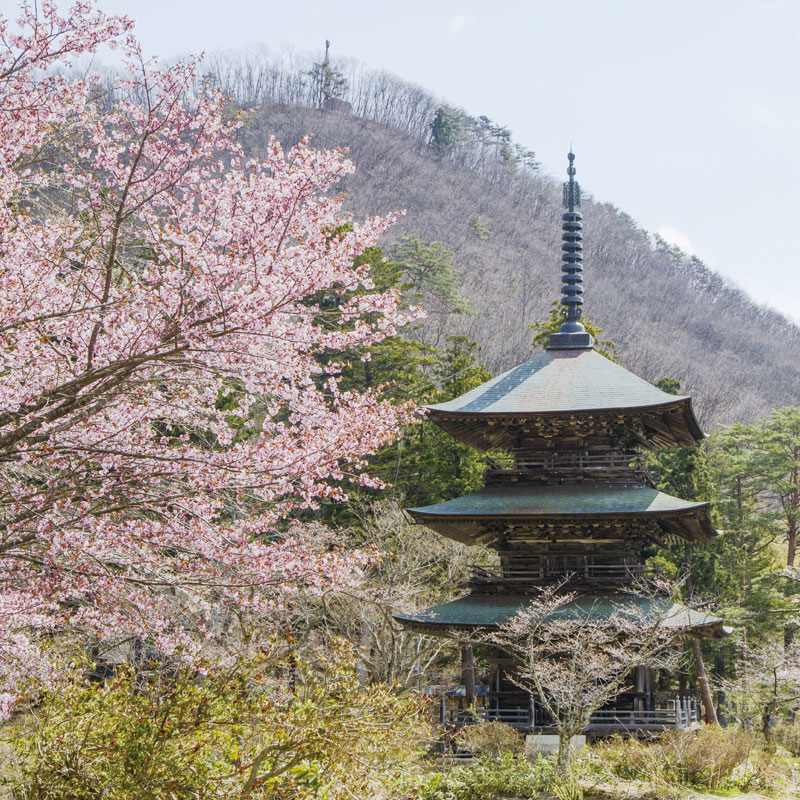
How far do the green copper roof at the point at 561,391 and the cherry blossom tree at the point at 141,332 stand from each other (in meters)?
9.48

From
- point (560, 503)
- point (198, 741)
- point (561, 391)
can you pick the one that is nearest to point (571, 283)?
point (561, 391)

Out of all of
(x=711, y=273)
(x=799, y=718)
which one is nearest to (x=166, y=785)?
(x=799, y=718)

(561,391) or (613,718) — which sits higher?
(561,391)

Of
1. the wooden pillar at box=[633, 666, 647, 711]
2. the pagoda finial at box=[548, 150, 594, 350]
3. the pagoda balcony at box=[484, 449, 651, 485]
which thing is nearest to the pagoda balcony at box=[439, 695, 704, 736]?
the wooden pillar at box=[633, 666, 647, 711]

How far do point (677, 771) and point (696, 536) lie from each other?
5.42 meters

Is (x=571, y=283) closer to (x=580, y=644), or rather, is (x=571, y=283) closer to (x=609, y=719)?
(x=580, y=644)

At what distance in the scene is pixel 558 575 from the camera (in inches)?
651

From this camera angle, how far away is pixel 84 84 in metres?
7.36

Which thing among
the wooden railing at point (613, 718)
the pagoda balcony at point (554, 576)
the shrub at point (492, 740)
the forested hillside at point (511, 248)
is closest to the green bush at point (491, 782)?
the shrub at point (492, 740)

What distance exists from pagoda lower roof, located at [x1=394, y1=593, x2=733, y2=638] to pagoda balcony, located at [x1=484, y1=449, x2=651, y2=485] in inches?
88.4

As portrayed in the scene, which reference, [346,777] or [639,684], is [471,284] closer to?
[639,684]

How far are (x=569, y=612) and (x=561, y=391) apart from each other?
14.3ft

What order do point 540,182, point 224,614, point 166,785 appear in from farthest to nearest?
1. point 540,182
2. point 224,614
3. point 166,785

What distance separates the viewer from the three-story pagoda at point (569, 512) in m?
15.9
